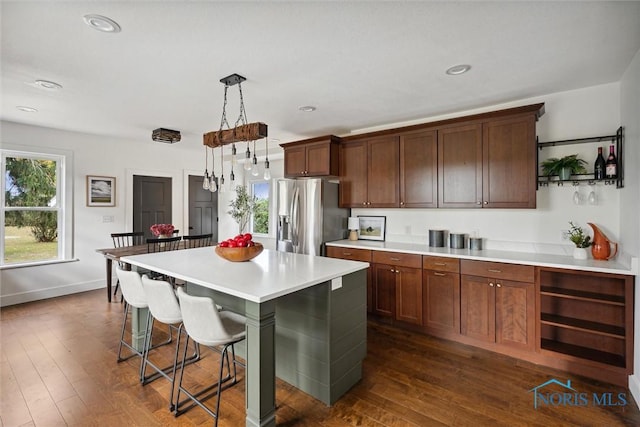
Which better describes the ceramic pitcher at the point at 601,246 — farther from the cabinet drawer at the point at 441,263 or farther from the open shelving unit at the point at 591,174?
the cabinet drawer at the point at 441,263

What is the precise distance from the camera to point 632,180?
Result: 93.1 inches

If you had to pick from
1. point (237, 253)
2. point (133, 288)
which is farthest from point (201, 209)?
point (237, 253)

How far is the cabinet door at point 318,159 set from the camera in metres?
4.29

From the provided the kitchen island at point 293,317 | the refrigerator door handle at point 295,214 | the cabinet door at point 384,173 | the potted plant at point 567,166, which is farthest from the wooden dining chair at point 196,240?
the potted plant at point 567,166

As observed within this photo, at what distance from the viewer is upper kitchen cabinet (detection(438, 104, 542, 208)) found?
300cm

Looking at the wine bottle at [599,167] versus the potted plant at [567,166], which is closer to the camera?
the wine bottle at [599,167]

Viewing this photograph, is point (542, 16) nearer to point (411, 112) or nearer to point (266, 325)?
point (411, 112)

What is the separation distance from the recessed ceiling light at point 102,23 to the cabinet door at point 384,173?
292cm

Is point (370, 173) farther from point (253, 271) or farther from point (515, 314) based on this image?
point (253, 271)

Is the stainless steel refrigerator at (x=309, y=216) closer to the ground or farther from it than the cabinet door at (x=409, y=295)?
farther from it

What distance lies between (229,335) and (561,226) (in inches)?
127

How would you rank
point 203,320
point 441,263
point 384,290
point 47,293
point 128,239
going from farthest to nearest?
point 128,239 → point 47,293 → point 384,290 → point 441,263 → point 203,320

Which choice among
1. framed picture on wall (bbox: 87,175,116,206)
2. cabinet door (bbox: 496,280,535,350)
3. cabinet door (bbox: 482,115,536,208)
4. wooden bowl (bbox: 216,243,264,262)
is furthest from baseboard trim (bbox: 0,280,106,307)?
cabinet door (bbox: 482,115,536,208)

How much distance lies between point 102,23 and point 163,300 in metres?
1.82
